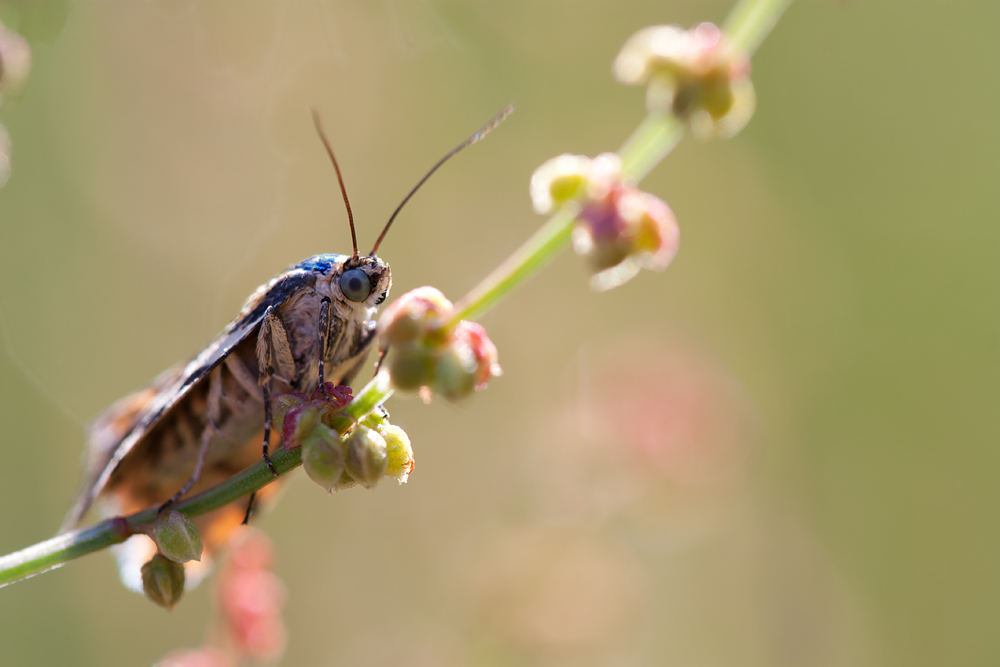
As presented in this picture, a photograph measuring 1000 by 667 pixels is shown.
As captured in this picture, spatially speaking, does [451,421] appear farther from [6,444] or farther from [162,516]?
[162,516]

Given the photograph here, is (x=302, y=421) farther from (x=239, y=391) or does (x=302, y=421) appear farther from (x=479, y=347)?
(x=239, y=391)

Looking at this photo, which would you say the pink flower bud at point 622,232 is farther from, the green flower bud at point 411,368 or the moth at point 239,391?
the moth at point 239,391

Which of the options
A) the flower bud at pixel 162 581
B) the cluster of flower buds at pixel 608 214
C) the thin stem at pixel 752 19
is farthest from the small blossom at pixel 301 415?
the thin stem at pixel 752 19

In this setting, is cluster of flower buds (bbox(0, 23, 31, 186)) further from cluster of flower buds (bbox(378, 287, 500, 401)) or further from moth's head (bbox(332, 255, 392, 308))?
cluster of flower buds (bbox(378, 287, 500, 401))

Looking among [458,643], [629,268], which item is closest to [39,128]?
[458,643]

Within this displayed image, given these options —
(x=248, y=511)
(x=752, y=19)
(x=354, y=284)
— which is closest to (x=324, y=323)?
(x=354, y=284)

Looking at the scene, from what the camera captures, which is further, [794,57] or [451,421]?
[794,57]
